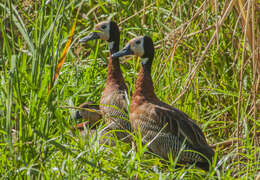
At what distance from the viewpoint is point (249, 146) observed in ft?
9.89

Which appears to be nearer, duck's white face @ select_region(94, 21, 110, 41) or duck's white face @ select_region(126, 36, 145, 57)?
duck's white face @ select_region(126, 36, 145, 57)

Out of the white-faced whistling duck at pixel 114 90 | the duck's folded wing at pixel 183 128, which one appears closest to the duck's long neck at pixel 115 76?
the white-faced whistling duck at pixel 114 90

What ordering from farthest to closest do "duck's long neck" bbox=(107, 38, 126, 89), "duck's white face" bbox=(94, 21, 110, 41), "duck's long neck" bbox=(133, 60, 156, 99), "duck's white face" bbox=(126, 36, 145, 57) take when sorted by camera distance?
"duck's white face" bbox=(94, 21, 110, 41) < "duck's long neck" bbox=(107, 38, 126, 89) < "duck's white face" bbox=(126, 36, 145, 57) < "duck's long neck" bbox=(133, 60, 156, 99)

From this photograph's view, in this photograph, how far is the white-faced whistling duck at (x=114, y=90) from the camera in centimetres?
416

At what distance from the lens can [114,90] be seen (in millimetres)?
4254

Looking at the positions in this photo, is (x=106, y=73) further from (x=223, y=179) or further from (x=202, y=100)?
(x=223, y=179)

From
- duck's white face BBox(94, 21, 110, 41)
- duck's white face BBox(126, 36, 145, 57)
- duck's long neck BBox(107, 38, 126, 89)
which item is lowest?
duck's long neck BBox(107, 38, 126, 89)

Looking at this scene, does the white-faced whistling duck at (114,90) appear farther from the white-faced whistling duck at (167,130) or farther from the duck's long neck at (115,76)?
the white-faced whistling duck at (167,130)

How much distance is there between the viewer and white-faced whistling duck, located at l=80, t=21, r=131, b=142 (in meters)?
4.16

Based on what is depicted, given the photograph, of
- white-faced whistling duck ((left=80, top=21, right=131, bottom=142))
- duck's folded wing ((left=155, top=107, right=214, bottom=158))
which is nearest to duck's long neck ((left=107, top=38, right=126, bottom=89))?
white-faced whistling duck ((left=80, top=21, right=131, bottom=142))

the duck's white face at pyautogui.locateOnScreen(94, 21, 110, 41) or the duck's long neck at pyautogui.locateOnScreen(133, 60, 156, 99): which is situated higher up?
the duck's white face at pyautogui.locateOnScreen(94, 21, 110, 41)

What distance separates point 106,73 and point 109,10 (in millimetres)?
903

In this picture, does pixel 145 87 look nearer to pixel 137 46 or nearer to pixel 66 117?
pixel 137 46

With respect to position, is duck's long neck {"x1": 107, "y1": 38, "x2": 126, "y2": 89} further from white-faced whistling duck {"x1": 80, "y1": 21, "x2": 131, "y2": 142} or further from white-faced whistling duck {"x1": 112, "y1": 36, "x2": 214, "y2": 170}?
white-faced whistling duck {"x1": 112, "y1": 36, "x2": 214, "y2": 170}
